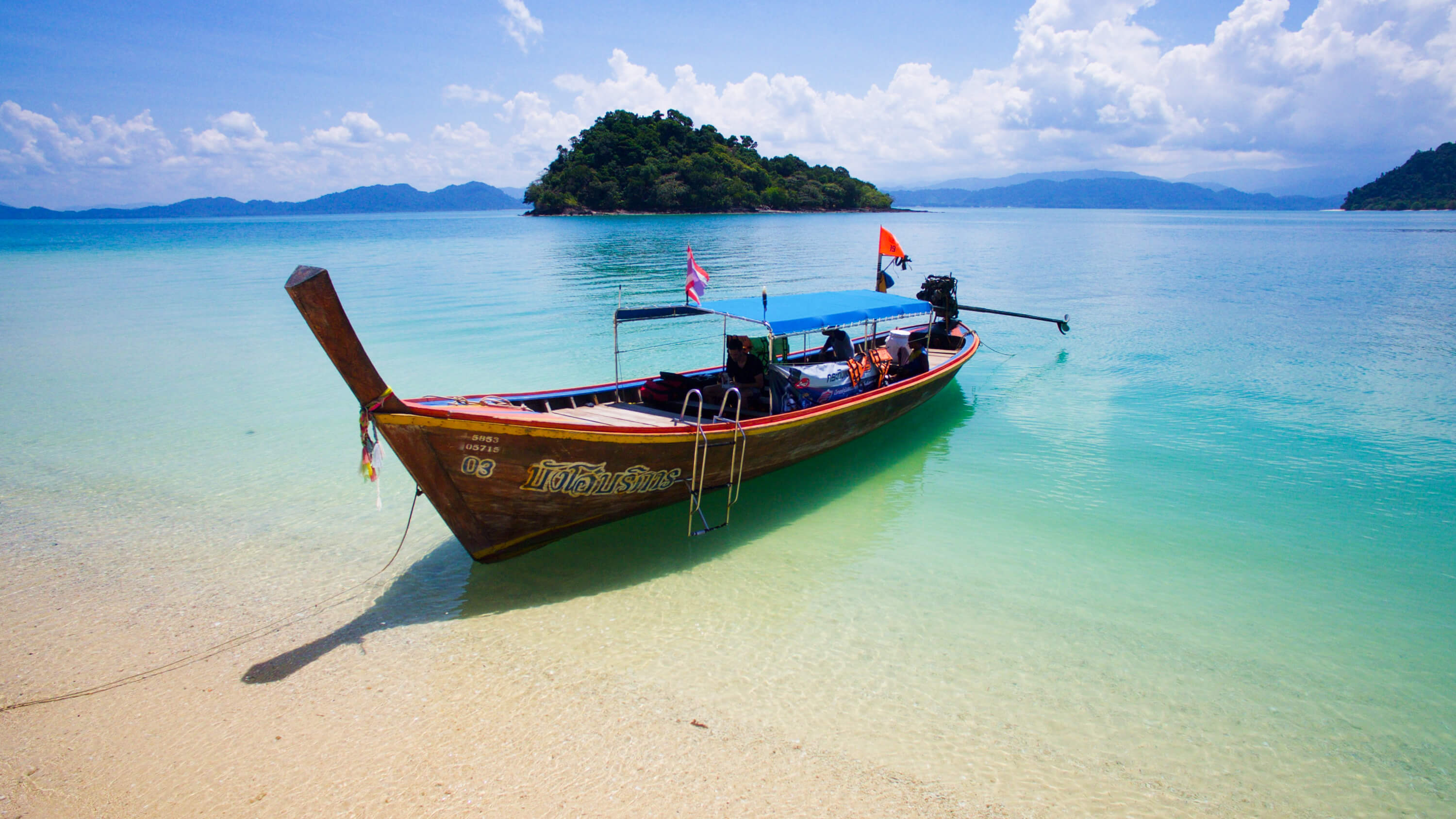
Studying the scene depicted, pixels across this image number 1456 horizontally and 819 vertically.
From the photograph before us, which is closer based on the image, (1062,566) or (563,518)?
(563,518)

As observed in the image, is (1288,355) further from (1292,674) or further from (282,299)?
(282,299)

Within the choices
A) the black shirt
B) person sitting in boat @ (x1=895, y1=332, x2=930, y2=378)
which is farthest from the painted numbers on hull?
person sitting in boat @ (x1=895, y1=332, x2=930, y2=378)

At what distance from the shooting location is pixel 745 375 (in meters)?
8.37

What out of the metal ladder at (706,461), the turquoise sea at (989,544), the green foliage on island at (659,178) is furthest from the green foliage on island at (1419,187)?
the metal ladder at (706,461)

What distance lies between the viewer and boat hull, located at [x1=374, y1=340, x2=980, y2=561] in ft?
17.4

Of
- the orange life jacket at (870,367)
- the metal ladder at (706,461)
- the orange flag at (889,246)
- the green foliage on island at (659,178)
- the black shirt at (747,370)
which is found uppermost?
the green foliage on island at (659,178)

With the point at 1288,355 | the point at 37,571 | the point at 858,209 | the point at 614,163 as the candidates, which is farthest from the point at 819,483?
the point at 858,209

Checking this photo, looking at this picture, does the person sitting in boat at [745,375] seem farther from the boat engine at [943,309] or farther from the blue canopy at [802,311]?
the boat engine at [943,309]

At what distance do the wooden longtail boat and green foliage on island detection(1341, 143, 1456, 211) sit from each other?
149 m

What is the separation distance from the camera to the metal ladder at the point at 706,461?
669cm

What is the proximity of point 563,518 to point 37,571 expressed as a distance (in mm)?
5021

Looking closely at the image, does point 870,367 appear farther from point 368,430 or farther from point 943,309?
point 368,430

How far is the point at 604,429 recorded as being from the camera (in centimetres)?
595

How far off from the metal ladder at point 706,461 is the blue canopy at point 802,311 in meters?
1.17
